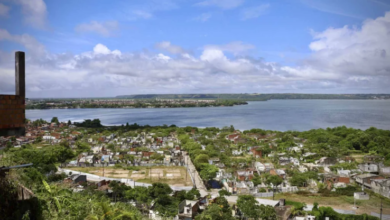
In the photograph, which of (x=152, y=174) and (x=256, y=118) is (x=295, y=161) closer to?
(x=152, y=174)

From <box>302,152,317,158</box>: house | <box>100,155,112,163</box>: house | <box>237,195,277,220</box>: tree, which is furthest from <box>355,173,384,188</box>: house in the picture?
<box>100,155,112,163</box>: house

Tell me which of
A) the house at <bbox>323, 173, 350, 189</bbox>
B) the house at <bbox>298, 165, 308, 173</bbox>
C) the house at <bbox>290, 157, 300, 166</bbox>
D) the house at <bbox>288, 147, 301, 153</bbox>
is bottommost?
the house at <bbox>298, 165, 308, 173</bbox>

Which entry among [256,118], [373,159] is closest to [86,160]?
[373,159]

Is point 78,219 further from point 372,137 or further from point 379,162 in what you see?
point 372,137

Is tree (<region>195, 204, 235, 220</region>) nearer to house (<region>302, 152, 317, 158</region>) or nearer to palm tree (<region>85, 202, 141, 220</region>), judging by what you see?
palm tree (<region>85, 202, 141, 220</region>)

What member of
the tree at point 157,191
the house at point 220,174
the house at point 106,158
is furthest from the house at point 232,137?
the tree at point 157,191
